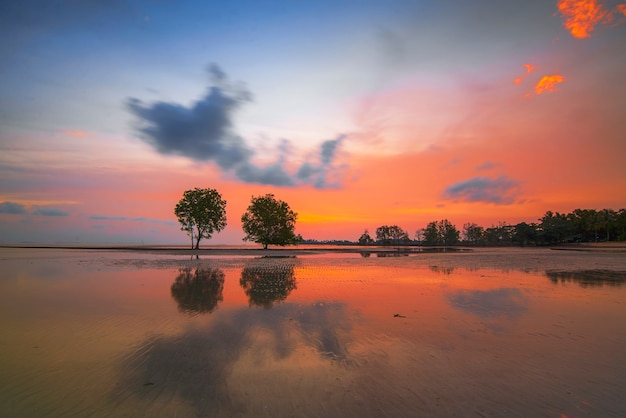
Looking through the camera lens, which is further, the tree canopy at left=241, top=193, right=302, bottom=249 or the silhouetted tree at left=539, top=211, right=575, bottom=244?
the silhouetted tree at left=539, top=211, right=575, bottom=244

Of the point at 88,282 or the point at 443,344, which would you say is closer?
the point at 443,344

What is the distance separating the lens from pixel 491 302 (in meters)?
14.5

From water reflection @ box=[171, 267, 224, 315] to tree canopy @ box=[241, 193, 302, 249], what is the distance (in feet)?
184

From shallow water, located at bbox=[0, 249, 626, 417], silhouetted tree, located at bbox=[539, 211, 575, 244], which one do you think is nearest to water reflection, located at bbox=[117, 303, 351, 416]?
shallow water, located at bbox=[0, 249, 626, 417]

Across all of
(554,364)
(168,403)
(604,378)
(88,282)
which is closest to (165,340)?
(168,403)

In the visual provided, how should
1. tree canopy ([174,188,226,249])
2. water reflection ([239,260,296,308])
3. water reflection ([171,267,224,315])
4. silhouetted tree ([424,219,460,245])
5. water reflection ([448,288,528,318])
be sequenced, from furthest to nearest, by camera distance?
silhouetted tree ([424,219,460,245]), tree canopy ([174,188,226,249]), water reflection ([239,260,296,308]), water reflection ([171,267,224,315]), water reflection ([448,288,528,318])

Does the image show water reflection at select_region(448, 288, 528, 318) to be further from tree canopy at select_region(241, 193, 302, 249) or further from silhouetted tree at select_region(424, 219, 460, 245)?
silhouetted tree at select_region(424, 219, 460, 245)

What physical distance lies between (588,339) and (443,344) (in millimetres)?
4369

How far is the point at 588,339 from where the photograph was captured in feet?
29.6

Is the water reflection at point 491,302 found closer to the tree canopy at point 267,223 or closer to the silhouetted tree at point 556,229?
the tree canopy at point 267,223

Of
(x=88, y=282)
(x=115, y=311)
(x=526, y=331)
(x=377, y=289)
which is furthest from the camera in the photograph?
(x=88, y=282)

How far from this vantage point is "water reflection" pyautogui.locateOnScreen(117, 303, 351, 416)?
5.79m

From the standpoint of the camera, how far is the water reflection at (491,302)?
1254 centimetres

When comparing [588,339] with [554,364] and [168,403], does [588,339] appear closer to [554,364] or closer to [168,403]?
[554,364]
